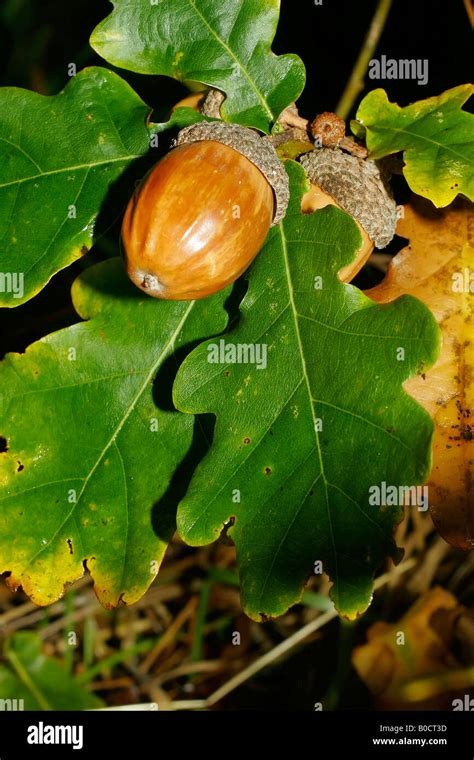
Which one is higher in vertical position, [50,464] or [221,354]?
[221,354]

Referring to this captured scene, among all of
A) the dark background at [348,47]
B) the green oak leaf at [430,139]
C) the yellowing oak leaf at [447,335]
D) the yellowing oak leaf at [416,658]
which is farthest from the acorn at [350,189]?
the yellowing oak leaf at [416,658]

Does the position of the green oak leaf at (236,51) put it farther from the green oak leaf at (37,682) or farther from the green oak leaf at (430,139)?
the green oak leaf at (37,682)

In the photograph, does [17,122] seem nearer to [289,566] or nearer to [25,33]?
[289,566]

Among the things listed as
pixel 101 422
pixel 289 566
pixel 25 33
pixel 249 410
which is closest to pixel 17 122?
pixel 101 422

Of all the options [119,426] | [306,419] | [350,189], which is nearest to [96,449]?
[119,426]

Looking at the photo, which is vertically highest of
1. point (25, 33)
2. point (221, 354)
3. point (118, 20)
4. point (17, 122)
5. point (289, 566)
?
point (25, 33)

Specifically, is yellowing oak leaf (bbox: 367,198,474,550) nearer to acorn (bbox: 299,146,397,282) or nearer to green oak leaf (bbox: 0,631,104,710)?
acorn (bbox: 299,146,397,282)

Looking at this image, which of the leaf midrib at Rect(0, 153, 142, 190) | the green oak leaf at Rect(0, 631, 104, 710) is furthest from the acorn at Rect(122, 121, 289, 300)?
the green oak leaf at Rect(0, 631, 104, 710)
